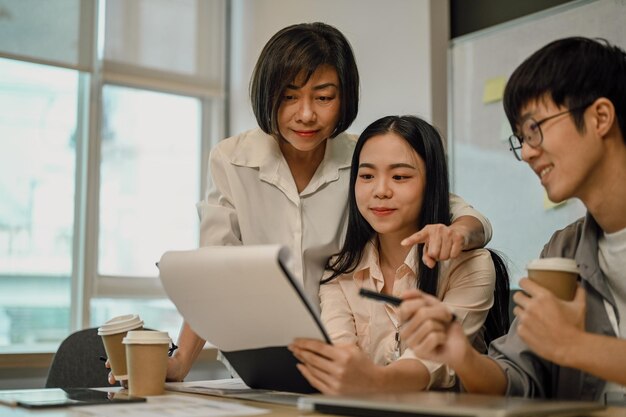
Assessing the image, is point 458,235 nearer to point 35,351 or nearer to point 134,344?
point 134,344

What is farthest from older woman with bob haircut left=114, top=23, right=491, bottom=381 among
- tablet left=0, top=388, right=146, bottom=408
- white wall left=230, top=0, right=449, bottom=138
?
white wall left=230, top=0, right=449, bottom=138

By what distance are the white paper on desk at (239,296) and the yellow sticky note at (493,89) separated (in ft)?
6.69

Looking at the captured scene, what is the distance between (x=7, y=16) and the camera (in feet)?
11.8

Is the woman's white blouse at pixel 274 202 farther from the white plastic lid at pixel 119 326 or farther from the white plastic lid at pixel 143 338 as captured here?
the white plastic lid at pixel 143 338

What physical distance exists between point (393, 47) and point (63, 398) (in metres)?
2.43

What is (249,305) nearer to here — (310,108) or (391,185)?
(391,185)

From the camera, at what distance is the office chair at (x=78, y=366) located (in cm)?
209

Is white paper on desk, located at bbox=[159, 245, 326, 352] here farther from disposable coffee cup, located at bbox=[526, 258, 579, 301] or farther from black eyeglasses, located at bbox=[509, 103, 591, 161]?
black eyeglasses, located at bbox=[509, 103, 591, 161]

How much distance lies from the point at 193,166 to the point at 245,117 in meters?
0.39

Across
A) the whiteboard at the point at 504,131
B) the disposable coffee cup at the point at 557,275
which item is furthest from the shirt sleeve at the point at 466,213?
the whiteboard at the point at 504,131

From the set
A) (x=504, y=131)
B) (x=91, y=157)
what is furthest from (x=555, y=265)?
(x=91, y=157)

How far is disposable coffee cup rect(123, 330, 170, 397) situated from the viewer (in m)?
1.45

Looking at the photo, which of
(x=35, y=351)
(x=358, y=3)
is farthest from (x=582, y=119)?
(x=35, y=351)

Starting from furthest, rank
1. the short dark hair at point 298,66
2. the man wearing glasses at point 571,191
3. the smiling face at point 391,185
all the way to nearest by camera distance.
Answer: the short dark hair at point 298,66 → the smiling face at point 391,185 → the man wearing glasses at point 571,191
